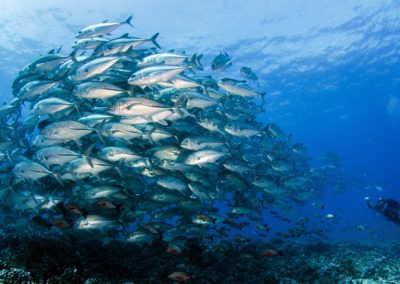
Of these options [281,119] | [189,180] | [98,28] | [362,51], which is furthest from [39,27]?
[281,119]

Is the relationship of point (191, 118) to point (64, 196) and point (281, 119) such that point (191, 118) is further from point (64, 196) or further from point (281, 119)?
point (281, 119)

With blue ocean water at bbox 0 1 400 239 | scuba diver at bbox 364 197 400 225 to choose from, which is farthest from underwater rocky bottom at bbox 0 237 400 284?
blue ocean water at bbox 0 1 400 239

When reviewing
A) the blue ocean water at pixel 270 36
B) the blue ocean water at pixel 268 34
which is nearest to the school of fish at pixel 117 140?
the blue ocean water at pixel 270 36

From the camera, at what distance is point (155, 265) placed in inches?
334

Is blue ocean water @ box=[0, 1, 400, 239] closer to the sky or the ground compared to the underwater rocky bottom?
closer to the sky

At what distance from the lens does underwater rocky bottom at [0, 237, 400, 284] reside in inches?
233

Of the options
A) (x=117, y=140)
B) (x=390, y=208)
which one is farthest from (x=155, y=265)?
(x=390, y=208)

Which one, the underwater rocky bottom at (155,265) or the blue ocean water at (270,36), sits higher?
the blue ocean water at (270,36)

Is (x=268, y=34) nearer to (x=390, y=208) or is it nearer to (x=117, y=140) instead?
(x=390, y=208)

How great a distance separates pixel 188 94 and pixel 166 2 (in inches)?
780

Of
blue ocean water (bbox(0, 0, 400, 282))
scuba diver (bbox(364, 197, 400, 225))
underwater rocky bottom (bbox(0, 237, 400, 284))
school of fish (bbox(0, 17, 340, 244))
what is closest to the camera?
underwater rocky bottom (bbox(0, 237, 400, 284))

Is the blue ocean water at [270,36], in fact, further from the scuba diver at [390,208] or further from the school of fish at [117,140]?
the school of fish at [117,140]

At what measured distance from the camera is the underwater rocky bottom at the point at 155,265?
5930 mm

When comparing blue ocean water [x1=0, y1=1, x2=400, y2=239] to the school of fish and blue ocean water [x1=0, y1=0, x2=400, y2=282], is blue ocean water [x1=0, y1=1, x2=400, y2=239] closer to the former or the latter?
blue ocean water [x1=0, y1=0, x2=400, y2=282]
